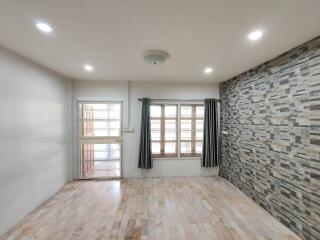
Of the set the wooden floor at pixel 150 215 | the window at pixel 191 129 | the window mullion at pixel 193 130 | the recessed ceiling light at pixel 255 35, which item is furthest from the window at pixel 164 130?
the recessed ceiling light at pixel 255 35

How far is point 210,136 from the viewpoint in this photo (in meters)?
4.47

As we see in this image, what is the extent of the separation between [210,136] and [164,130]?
1106mm

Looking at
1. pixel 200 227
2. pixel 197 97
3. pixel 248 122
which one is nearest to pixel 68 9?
pixel 200 227

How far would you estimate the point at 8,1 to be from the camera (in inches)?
55.3

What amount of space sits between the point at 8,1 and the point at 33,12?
6.6 inches

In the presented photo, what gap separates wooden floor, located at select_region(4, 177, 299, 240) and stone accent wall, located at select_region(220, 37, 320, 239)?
0.94 feet

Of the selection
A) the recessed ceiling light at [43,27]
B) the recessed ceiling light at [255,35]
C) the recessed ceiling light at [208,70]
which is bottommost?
the recessed ceiling light at [255,35]

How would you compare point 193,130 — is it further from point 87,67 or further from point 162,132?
point 87,67

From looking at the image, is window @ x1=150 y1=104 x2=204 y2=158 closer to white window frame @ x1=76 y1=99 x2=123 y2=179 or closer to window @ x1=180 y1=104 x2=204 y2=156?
window @ x1=180 y1=104 x2=204 y2=156

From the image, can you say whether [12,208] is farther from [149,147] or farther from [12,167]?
[149,147]

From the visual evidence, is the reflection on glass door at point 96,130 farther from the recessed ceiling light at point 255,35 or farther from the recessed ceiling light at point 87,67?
the recessed ceiling light at point 255,35

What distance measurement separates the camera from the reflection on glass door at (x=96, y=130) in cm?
436

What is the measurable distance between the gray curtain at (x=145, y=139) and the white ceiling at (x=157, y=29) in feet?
4.79

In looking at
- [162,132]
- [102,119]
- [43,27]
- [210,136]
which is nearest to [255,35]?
[43,27]
